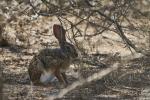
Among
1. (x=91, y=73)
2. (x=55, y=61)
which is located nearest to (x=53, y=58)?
(x=55, y=61)

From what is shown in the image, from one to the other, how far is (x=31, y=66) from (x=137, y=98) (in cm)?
118

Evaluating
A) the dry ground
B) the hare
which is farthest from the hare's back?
the dry ground

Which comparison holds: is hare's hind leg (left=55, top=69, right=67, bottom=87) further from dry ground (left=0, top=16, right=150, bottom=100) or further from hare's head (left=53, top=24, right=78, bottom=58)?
hare's head (left=53, top=24, right=78, bottom=58)

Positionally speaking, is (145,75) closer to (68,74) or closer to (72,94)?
(68,74)

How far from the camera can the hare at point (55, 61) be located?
18.3 ft

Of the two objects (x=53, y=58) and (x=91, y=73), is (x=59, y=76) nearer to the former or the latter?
(x=53, y=58)

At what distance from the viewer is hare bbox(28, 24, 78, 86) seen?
5566mm

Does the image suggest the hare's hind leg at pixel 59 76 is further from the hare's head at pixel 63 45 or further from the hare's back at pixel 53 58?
the hare's head at pixel 63 45

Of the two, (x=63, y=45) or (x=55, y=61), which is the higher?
(x=63, y=45)

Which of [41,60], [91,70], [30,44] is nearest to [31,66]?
[41,60]

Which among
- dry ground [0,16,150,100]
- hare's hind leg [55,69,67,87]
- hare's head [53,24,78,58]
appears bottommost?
dry ground [0,16,150,100]

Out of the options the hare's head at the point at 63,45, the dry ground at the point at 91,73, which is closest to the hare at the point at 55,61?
the hare's head at the point at 63,45

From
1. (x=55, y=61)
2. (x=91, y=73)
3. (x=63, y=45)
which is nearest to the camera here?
(x=55, y=61)

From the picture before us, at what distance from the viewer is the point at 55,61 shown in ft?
18.2
